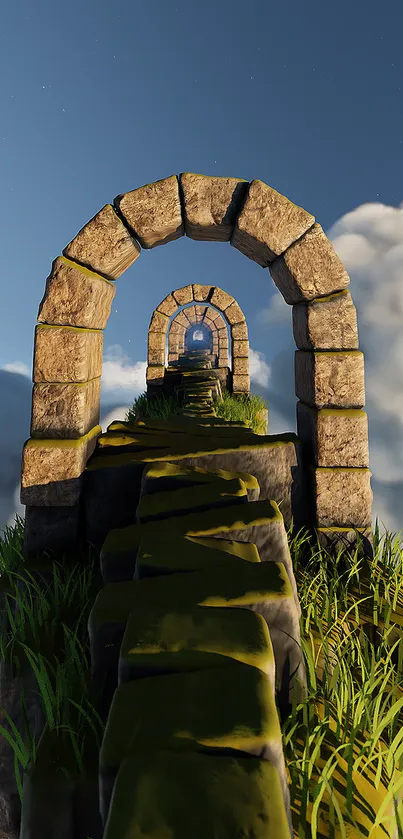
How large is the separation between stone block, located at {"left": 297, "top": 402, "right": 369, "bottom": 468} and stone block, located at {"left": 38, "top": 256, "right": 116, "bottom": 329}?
183 cm

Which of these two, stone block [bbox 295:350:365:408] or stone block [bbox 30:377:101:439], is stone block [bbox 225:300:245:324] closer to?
stone block [bbox 295:350:365:408]

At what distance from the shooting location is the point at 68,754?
148 cm

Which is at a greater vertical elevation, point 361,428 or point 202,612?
point 361,428

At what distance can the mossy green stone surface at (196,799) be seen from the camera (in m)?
0.91

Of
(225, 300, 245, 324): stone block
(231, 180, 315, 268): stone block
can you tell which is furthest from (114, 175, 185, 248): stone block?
(225, 300, 245, 324): stone block

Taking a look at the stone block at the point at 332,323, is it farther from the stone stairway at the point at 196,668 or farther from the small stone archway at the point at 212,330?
the small stone archway at the point at 212,330

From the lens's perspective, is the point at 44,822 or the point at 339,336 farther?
the point at 339,336

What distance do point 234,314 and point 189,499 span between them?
9.78 metres

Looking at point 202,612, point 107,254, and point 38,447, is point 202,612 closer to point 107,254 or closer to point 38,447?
point 38,447

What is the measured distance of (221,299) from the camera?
11.7 meters

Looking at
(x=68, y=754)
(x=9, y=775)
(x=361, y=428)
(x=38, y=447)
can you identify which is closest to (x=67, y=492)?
(x=38, y=447)

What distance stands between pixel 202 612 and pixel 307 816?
604mm

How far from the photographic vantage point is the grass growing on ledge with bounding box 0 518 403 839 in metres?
1.30

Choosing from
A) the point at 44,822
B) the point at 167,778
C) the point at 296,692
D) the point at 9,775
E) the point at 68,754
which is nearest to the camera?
the point at 167,778
